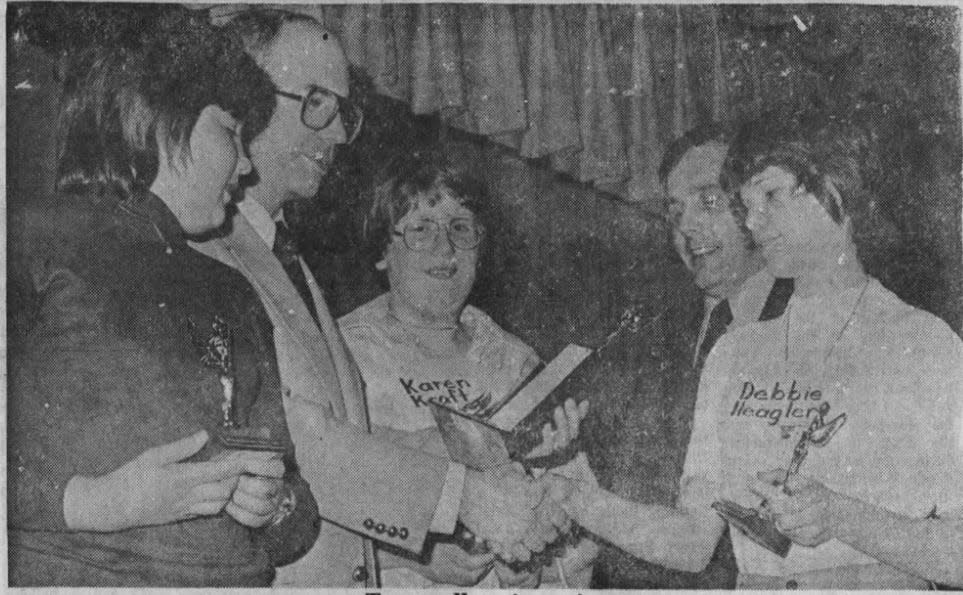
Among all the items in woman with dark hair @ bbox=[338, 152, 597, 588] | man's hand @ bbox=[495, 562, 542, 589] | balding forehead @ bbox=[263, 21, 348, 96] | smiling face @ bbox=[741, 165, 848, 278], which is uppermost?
balding forehead @ bbox=[263, 21, 348, 96]

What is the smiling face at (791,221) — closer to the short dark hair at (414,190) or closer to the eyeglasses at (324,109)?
the short dark hair at (414,190)

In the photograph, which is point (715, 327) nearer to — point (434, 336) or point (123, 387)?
point (434, 336)

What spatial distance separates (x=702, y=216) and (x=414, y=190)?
103 centimetres

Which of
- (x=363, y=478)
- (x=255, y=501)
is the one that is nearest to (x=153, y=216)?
(x=255, y=501)

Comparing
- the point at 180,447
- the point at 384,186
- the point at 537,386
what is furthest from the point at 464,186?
the point at 180,447

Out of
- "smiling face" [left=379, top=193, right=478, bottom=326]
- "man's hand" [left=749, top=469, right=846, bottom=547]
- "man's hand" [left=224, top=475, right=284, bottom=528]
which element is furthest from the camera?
"smiling face" [left=379, top=193, right=478, bottom=326]

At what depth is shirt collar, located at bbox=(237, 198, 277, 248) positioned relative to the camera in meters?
6.09

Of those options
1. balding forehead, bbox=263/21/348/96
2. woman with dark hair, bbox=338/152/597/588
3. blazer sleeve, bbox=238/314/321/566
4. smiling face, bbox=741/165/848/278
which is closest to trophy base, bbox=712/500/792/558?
woman with dark hair, bbox=338/152/597/588

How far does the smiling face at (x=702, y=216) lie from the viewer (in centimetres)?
618

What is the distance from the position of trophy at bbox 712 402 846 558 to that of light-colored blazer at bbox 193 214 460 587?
1.02 metres

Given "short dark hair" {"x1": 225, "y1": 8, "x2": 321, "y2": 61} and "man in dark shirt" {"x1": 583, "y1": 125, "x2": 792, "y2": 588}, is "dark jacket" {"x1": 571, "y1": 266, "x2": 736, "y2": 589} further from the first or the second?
"short dark hair" {"x1": 225, "y1": 8, "x2": 321, "y2": 61}

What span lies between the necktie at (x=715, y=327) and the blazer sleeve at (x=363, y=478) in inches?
40.0

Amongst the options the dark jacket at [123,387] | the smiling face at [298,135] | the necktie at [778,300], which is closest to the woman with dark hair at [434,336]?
the smiling face at [298,135]

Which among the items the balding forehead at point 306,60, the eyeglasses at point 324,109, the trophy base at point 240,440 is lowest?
the trophy base at point 240,440
